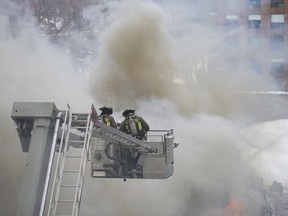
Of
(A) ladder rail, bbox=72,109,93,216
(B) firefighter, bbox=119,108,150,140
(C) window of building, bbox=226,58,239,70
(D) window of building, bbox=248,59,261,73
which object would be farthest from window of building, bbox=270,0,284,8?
(A) ladder rail, bbox=72,109,93,216

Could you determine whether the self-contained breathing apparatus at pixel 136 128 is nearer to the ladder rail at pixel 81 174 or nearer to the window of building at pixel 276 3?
the ladder rail at pixel 81 174

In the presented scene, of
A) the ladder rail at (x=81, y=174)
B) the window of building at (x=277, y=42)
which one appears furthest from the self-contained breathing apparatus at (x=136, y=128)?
the window of building at (x=277, y=42)

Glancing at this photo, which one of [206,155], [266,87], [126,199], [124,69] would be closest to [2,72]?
[126,199]

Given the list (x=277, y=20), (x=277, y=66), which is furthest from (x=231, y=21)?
(x=277, y=66)

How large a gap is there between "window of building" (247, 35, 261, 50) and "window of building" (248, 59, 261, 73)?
3.48 feet

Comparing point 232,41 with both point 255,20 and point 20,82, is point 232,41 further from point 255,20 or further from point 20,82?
point 20,82

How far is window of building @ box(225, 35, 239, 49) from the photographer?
2701cm

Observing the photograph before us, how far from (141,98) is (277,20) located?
20.1m

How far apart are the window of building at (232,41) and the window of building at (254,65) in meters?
1.66

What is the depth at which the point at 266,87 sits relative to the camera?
28.3 m

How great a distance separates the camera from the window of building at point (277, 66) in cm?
2867

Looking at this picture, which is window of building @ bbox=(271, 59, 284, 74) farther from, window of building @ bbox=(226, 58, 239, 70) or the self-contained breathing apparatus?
the self-contained breathing apparatus

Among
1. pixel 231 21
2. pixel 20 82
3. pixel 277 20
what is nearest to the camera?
pixel 20 82

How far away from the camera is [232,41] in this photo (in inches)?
1089
